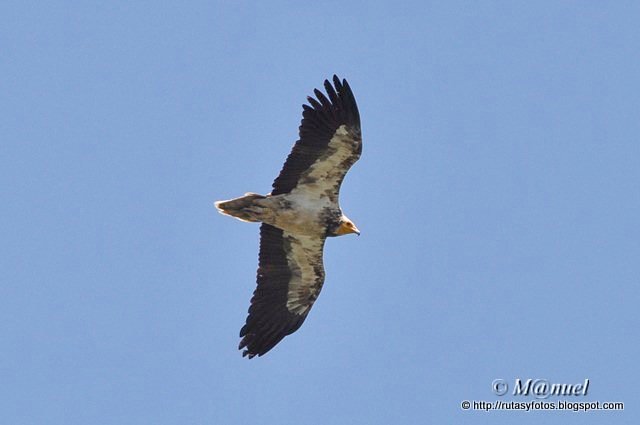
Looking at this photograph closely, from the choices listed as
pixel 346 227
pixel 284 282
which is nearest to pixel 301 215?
pixel 346 227

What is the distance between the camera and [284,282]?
21.9 meters

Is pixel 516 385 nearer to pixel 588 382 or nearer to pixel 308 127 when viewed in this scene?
pixel 588 382

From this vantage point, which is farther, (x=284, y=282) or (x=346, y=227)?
(x=284, y=282)

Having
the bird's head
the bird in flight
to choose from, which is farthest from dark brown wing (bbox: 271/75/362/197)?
the bird's head

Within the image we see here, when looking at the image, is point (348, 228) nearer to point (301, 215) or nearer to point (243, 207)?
point (301, 215)

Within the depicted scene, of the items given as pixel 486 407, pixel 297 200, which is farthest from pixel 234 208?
pixel 486 407

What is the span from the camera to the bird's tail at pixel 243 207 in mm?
20797

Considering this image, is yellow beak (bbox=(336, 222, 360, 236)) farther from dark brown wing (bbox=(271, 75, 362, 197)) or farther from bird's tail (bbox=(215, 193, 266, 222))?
bird's tail (bbox=(215, 193, 266, 222))

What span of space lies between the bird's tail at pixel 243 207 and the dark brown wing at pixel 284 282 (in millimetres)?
928

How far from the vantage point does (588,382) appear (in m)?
23.2

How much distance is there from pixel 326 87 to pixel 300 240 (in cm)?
308

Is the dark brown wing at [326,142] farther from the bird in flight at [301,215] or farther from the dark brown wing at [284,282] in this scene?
the dark brown wing at [284,282]

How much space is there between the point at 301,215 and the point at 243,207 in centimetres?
110

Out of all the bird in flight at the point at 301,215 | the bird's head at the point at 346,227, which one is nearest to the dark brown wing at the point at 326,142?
the bird in flight at the point at 301,215
